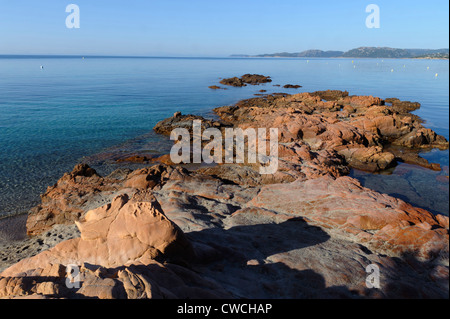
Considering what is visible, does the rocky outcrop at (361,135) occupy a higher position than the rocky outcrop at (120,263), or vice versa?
the rocky outcrop at (361,135)

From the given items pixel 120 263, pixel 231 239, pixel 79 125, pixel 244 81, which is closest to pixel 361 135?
pixel 231 239

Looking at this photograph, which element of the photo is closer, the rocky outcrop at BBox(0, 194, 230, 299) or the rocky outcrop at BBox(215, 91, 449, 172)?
the rocky outcrop at BBox(0, 194, 230, 299)

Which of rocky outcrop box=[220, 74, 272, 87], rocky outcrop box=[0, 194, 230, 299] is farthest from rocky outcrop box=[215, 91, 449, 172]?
rocky outcrop box=[220, 74, 272, 87]

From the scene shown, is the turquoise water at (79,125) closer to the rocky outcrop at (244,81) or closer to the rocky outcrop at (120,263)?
the rocky outcrop at (120,263)

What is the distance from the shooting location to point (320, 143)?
2567cm

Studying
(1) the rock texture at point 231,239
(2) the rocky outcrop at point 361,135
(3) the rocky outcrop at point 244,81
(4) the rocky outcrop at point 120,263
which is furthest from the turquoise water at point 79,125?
(3) the rocky outcrop at point 244,81

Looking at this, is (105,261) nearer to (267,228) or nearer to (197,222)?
(197,222)

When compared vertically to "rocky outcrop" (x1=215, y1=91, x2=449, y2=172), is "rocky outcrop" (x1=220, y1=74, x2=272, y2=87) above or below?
above

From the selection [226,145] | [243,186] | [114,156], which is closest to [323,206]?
[243,186]

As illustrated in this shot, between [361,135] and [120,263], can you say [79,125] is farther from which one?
[361,135]

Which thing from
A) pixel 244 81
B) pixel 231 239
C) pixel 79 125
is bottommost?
pixel 231 239

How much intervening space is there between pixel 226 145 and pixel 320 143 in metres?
8.71

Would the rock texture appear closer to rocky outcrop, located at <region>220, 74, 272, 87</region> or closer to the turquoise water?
the turquoise water

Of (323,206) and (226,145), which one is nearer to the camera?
(323,206)
